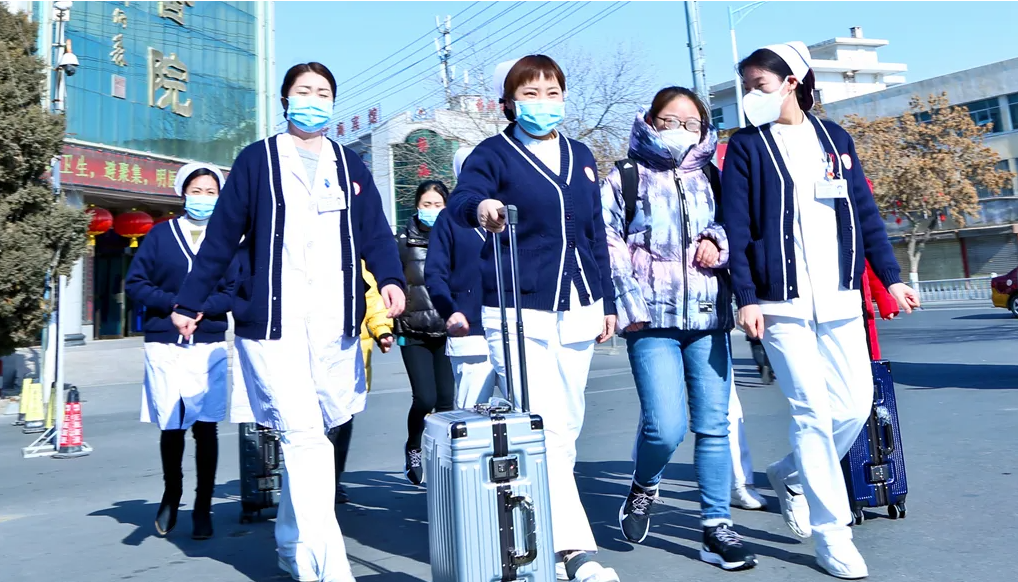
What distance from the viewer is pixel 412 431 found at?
21.4 feet

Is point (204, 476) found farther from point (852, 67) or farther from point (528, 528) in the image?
point (852, 67)

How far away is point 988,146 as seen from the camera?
43125 millimetres

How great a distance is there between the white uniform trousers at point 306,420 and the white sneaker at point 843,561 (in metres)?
1.84

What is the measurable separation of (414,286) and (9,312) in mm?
10211

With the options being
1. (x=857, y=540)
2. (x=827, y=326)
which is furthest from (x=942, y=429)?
(x=827, y=326)

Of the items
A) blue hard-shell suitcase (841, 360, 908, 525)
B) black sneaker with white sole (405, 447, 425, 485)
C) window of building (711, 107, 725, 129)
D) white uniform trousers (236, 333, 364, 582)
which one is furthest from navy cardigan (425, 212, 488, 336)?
window of building (711, 107, 725, 129)

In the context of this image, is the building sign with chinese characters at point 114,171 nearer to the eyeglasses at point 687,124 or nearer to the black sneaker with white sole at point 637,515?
the eyeglasses at point 687,124

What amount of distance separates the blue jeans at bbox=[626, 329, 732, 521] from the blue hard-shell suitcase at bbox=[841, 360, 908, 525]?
84cm

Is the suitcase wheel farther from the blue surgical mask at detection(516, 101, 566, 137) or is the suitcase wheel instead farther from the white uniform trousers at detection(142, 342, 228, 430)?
the white uniform trousers at detection(142, 342, 228, 430)

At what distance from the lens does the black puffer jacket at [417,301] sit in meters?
6.50

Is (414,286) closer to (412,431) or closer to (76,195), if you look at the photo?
(412,431)

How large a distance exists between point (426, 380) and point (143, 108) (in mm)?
24907

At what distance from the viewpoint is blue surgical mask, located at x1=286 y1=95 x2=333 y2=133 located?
394 centimetres

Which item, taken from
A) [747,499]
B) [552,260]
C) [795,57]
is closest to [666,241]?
[552,260]
